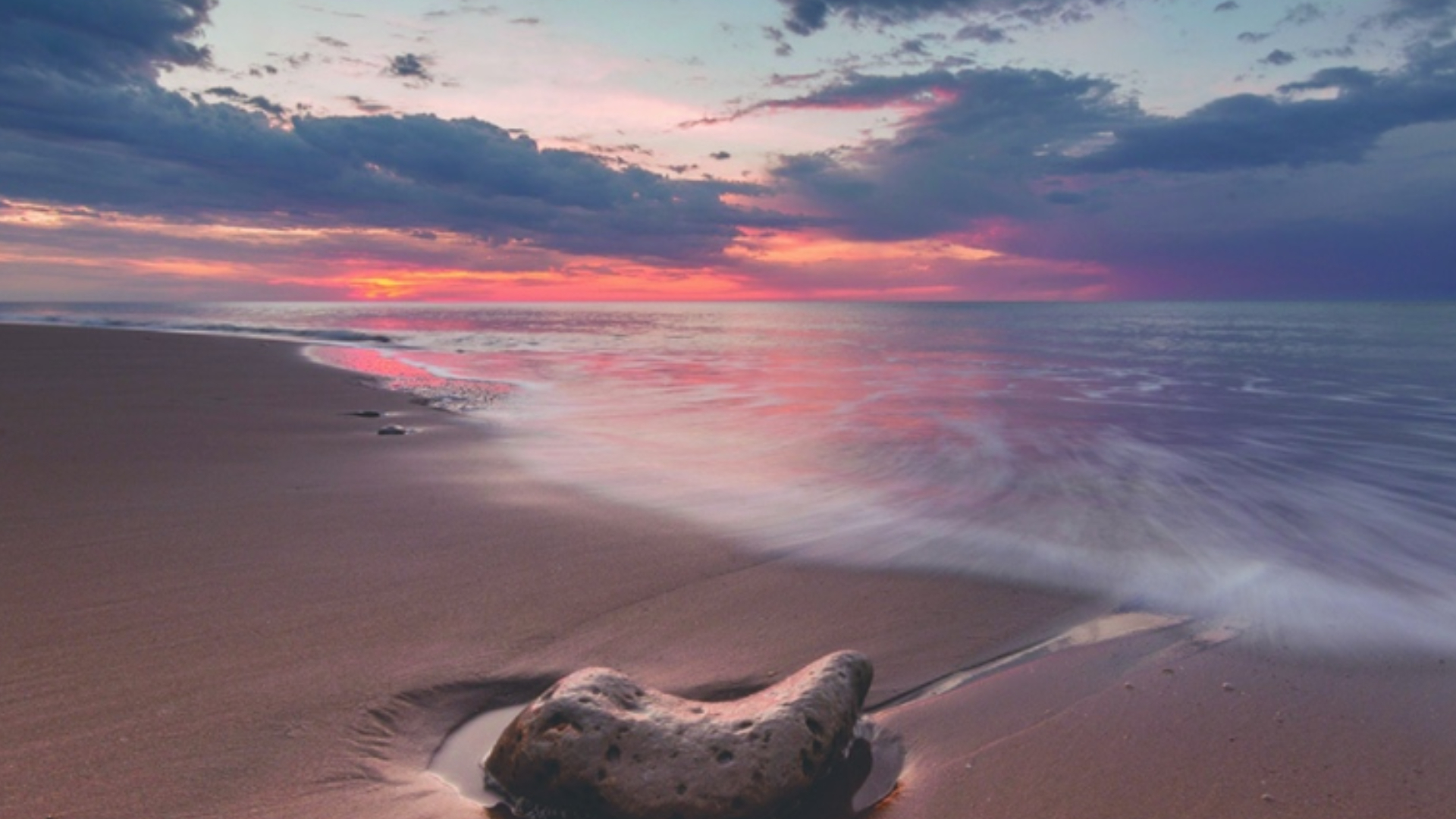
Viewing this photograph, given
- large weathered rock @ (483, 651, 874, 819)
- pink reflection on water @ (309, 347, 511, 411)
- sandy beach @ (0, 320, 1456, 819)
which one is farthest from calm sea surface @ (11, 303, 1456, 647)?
large weathered rock @ (483, 651, 874, 819)

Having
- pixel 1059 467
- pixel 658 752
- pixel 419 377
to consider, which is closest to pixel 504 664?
pixel 658 752

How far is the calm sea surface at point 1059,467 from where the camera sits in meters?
4.99

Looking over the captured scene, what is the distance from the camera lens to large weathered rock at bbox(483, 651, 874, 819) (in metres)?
2.39

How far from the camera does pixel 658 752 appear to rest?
2.47 metres

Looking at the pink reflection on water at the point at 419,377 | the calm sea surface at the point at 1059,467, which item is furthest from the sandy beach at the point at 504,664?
the pink reflection on water at the point at 419,377

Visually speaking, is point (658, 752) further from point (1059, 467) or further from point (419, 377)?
point (419, 377)

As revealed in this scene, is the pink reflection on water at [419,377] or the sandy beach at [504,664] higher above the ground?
the pink reflection on water at [419,377]

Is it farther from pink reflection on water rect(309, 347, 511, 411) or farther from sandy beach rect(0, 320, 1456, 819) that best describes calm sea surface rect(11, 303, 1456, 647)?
sandy beach rect(0, 320, 1456, 819)

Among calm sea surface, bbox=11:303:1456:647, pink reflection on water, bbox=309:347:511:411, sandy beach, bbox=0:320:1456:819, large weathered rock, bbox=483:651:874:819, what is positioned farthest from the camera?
pink reflection on water, bbox=309:347:511:411

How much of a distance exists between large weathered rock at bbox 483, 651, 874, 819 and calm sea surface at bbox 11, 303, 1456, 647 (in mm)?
2429

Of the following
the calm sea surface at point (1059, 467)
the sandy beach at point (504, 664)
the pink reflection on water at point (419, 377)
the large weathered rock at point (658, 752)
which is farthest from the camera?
the pink reflection on water at point (419, 377)

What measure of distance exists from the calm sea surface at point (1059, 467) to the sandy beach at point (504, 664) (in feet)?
2.43

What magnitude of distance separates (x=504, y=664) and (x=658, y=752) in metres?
1.22

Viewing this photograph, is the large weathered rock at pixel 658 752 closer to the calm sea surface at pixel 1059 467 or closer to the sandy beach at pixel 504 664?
the sandy beach at pixel 504 664
